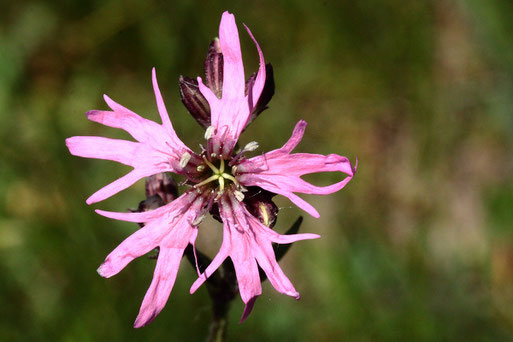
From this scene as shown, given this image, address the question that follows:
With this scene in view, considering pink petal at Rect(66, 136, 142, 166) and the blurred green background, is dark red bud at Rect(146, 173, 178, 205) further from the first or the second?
the blurred green background

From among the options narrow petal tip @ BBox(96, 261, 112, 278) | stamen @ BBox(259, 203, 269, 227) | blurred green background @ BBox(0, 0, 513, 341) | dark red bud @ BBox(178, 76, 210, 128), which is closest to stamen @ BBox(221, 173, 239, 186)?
stamen @ BBox(259, 203, 269, 227)

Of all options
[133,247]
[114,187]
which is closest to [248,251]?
[133,247]

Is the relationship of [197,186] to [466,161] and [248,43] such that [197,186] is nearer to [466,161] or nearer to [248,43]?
[248,43]

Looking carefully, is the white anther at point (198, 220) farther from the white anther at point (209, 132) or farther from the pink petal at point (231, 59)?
the pink petal at point (231, 59)

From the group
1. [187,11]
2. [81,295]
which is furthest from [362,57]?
[81,295]

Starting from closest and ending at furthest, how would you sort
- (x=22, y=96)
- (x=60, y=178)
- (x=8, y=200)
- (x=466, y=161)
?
1. (x=60, y=178)
2. (x=8, y=200)
3. (x=22, y=96)
4. (x=466, y=161)

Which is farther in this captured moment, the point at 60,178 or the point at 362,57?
the point at 362,57

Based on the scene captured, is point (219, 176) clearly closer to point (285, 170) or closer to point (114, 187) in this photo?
point (285, 170)
